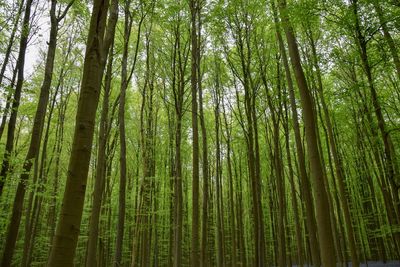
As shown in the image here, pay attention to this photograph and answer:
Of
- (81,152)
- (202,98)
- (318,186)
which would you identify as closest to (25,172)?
(81,152)

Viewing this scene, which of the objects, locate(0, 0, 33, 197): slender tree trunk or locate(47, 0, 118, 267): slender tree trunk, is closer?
locate(47, 0, 118, 267): slender tree trunk

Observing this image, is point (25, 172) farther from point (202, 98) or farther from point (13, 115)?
point (202, 98)

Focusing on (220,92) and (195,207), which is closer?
(195,207)

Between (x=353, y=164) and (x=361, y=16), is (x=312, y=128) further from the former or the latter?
(x=353, y=164)

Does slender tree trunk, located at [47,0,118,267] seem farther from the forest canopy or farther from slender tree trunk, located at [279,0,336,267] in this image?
slender tree trunk, located at [279,0,336,267]

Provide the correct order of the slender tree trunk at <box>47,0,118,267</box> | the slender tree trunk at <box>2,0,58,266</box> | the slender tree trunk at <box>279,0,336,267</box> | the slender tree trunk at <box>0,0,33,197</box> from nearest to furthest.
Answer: the slender tree trunk at <box>47,0,118,267</box>
the slender tree trunk at <box>279,0,336,267</box>
the slender tree trunk at <box>2,0,58,266</box>
the slender tree trunk at <box>0,0,33,197</box>

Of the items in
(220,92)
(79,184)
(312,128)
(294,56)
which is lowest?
(79,184)

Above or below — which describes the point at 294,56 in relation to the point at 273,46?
below

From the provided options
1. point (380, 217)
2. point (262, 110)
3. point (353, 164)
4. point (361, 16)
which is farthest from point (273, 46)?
point (380, 217)

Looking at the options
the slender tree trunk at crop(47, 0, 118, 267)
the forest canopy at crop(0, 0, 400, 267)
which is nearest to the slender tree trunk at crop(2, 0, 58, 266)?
the forest canopy at crop(0, 0, 400, 267)

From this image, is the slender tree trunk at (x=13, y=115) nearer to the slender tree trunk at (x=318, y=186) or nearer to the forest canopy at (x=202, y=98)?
the forest canopy at (x=202, y=98)

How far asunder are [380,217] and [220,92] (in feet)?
47.9

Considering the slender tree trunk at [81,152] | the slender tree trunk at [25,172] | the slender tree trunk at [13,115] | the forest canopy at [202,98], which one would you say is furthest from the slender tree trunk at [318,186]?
the slender tree trunk at [13,115]

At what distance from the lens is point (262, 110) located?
14930mm
